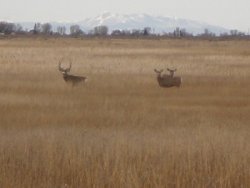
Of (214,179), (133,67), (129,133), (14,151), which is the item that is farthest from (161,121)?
(133,67)

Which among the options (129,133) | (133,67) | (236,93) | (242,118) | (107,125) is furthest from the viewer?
(133,67)

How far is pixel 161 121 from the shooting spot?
16.6 meters

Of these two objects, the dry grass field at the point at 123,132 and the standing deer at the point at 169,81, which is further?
the standing deer at the point at 169,81

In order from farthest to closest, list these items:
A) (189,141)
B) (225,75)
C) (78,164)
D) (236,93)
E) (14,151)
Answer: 1. (225,75)
2. (236,93)
3. (189,141)
4. (14,151)
5. (78,164)

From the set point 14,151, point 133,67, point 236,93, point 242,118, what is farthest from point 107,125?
point 133,67

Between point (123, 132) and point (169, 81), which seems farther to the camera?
point (169, 81)

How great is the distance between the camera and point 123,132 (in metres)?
14.4

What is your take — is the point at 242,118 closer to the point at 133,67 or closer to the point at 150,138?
the point at 150,138

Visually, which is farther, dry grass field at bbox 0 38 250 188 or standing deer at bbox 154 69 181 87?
standing deer at bbox 154 69 181 87

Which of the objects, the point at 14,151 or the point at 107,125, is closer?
the point at 14,151

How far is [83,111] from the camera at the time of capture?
719 inches

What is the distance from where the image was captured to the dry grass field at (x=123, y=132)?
9.50m

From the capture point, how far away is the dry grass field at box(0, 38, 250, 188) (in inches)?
374

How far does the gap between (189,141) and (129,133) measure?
202 cm
